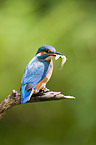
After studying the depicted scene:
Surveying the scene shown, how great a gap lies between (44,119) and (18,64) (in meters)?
0.97

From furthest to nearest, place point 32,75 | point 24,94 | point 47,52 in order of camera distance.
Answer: point 47,52, point 32,75, point 24,94

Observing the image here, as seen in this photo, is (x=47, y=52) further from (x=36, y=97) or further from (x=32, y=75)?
(x=36, y=97)

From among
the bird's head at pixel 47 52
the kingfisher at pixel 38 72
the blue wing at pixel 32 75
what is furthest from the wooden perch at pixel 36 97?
the bird's head at pixel 47 52

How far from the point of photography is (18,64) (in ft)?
14.7

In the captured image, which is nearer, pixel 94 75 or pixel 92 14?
pixel 94 75

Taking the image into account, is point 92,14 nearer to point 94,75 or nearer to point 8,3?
point 94,75

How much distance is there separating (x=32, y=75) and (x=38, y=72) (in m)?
0.07

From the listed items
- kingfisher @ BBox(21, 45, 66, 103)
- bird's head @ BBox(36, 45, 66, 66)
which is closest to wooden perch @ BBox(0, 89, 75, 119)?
kingfisher @ BBox(21, 45, 66, 103)

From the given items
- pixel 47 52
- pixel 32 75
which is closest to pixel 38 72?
pixel 32 75

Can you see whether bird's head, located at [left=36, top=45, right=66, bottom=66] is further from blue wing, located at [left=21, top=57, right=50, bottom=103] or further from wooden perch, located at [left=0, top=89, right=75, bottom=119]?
wooden perch, located at [left=0, top=89, right=75, bottom=119]

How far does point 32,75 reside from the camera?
2.30 m

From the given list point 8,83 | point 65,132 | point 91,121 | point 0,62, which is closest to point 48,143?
point 65,132

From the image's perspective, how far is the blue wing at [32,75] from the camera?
7.24 feet

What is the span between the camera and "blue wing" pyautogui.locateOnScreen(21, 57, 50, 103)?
2207 millimetres
